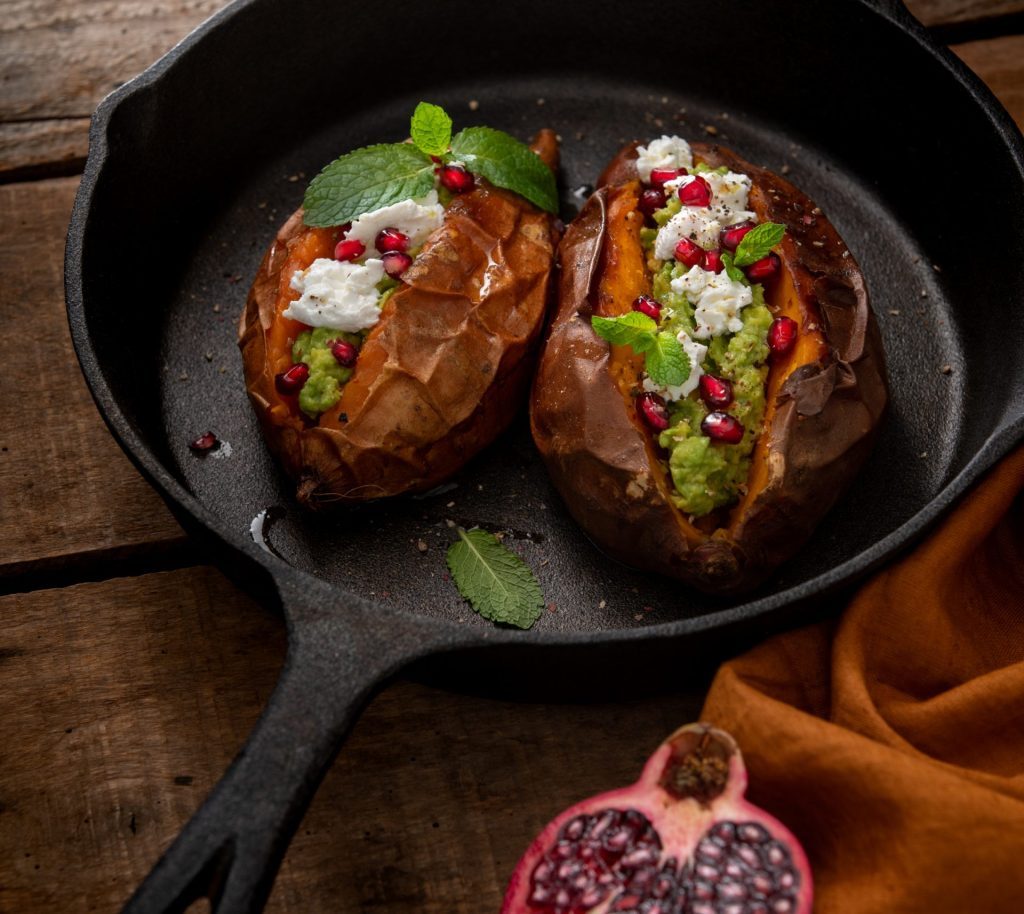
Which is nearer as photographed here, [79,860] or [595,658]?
[595,658]

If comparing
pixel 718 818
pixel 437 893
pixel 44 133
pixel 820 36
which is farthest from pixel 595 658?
pixel 44 133

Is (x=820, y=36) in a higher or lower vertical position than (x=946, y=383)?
higher

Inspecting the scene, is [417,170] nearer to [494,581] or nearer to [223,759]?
[494,581]

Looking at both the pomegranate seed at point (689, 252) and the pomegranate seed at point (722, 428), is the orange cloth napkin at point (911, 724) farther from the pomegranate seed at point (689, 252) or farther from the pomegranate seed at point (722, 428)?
A: the pomegranate seed at point (689, 252)

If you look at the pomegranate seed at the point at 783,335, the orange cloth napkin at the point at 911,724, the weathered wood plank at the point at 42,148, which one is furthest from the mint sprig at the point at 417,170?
the orange cloth napkin at the point at 911,724

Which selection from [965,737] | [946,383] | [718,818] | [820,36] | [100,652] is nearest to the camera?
[718,818]

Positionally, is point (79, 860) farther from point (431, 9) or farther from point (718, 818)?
point (431, 9)

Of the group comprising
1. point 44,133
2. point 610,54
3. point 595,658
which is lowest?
point 595,658

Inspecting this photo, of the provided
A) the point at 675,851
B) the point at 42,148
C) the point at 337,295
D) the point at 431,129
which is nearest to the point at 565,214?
the point at 431,129
